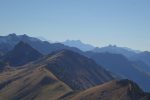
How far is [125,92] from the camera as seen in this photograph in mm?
175500

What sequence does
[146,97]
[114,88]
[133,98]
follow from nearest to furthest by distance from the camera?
[146,97] < [133,98] < [114,88]

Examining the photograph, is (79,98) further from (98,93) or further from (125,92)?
(125,92)

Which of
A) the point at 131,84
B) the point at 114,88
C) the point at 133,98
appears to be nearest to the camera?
the point at 133,98

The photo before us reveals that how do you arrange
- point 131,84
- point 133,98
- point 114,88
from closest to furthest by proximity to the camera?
point 133,98 < point 131,84 < point 114,88

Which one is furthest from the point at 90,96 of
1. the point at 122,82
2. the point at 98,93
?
the point at 122,82

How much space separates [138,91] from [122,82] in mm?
19011

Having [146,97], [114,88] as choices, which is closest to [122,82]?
[114,88]

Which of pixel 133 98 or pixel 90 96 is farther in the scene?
pixel 90 96

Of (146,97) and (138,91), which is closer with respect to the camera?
(146,97)

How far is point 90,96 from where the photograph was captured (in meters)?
196

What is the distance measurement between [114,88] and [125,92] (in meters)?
17.9

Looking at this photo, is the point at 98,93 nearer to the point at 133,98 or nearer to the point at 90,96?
the point at 90,96

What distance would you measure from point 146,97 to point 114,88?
1468 inches

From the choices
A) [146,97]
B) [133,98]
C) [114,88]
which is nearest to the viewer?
[146,97]
